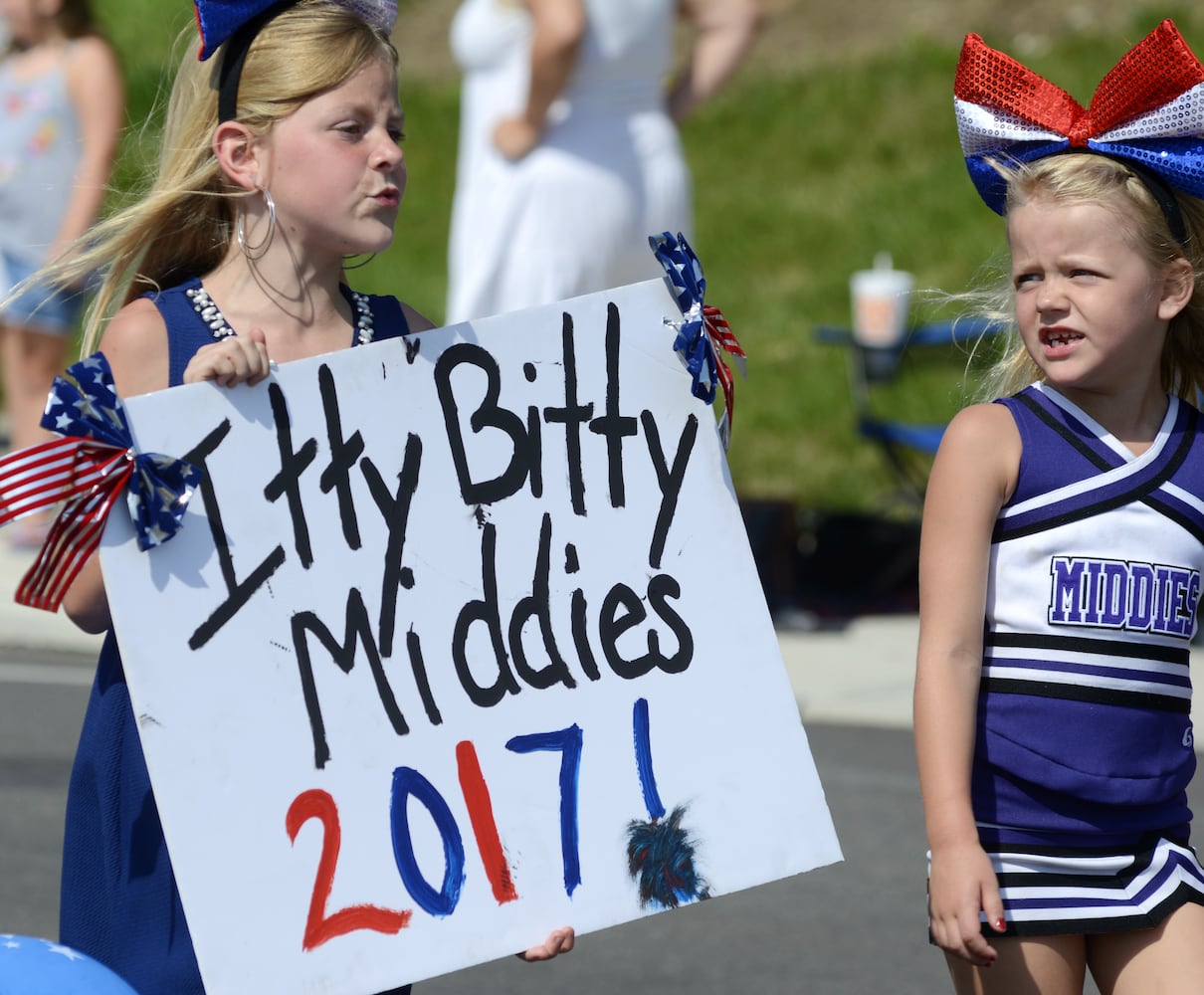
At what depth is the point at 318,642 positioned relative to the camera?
2.26 m

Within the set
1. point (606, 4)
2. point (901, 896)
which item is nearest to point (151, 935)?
point (901, 896)

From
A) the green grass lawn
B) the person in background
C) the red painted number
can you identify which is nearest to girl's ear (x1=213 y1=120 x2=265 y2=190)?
the red painted number

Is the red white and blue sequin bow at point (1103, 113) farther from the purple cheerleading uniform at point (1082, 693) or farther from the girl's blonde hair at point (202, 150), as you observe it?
the girl's blonde hair at point (202, 150)

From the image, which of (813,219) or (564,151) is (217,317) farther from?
→ (813,219)

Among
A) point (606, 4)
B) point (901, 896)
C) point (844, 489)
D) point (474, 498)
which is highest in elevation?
point (606, 4)

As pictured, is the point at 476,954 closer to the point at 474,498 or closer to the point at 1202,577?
the point at 474,498

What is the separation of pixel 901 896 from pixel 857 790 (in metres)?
0.66

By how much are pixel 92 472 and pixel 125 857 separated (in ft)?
1.76

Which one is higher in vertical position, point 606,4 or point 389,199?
point 606,4

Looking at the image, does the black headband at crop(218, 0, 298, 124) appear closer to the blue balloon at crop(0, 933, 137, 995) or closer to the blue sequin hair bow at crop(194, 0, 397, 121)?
the blue sequin hair bow at crop(194, 0, 397, 121)

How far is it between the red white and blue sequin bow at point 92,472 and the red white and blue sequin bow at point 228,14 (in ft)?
1.75

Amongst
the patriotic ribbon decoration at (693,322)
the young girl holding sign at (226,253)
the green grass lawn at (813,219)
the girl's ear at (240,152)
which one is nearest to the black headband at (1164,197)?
the patriotic ribbon decoration at (693,322)

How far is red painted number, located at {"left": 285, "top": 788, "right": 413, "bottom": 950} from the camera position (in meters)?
2.22

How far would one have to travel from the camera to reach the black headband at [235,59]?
2531 millimetres
